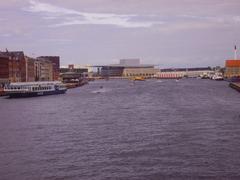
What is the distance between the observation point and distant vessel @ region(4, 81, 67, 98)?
198 feet

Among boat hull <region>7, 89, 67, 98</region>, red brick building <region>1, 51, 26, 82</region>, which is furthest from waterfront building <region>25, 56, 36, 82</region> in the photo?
boat hull <region>7, 89, 67, 98</region>

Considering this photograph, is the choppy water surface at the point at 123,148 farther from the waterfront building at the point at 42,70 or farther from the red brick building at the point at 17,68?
the waterfront building at the point at 42,70

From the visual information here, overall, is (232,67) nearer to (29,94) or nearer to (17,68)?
(17,68)

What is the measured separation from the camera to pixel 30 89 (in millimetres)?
63156

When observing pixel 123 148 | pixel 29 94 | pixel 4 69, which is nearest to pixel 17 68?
pixel 4 69

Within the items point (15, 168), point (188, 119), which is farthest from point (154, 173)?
point (188, 119)

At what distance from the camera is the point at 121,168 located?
54.4ft

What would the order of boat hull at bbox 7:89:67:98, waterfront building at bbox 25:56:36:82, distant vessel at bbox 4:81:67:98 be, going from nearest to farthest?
1. boat hull at bbox 7:89:67:98
2. distant vessel at bbox 4:81:67:98
3. waterfront building at bbox 25:56:36:82

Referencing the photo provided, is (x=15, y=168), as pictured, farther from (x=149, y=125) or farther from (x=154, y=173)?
(x=149, y=125)

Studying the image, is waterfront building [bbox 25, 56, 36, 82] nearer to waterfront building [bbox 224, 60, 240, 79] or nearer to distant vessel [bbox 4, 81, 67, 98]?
distant vessel [bbox 4, 81, 67, 98]

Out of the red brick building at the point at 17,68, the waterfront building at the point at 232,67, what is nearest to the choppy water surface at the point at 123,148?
the red brick building at the point at 17,68

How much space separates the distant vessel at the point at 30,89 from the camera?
198ft

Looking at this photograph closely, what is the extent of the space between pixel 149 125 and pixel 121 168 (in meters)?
10.4

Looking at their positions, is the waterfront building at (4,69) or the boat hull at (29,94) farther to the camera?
the waterfront building at (4,69)
